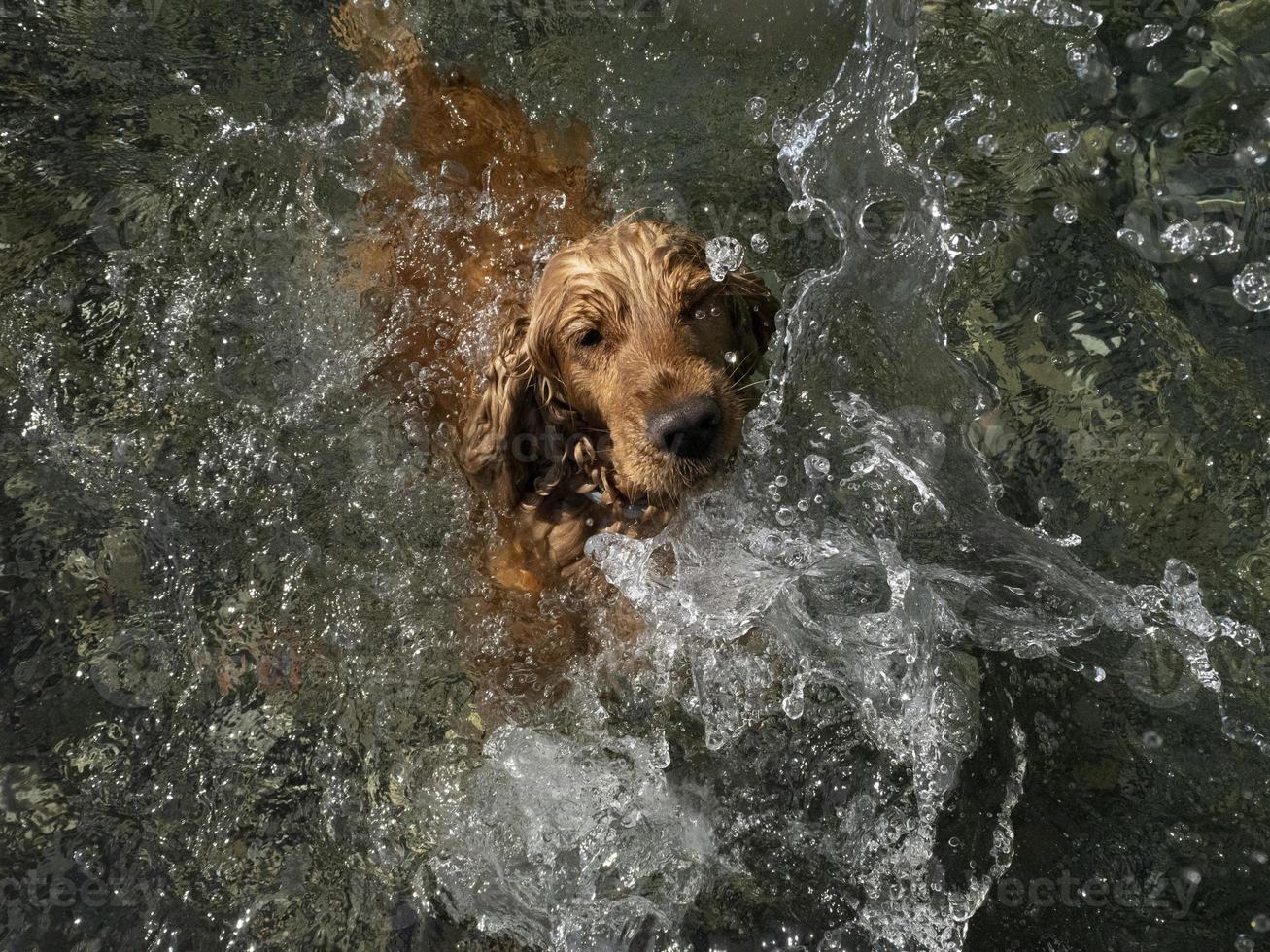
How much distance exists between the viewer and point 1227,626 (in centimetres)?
316

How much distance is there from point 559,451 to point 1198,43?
2.71 metres

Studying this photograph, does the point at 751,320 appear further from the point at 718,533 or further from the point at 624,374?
the point at 718,533

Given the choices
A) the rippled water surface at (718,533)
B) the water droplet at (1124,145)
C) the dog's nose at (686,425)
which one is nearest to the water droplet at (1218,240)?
the rippled water surface at (718,533)

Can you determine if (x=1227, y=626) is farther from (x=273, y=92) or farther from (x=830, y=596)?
(x=273, y=92)

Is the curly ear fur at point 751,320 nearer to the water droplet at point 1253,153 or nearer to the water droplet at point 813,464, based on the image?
the water droplet at point 813,464

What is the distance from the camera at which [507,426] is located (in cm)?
378

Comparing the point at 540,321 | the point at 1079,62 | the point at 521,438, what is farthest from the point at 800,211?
the point at 521,438

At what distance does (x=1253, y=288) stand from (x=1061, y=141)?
91 centimetres

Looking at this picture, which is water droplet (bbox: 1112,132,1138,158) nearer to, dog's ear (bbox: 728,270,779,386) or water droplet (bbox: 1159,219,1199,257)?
water droplet (bbox: 1159,219,1199,257)

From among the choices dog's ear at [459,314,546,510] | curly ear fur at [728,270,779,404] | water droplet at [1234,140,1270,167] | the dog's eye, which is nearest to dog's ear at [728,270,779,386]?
curly ear fur at [728,270,779,404]

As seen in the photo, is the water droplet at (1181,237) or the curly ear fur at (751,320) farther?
the curly ear fur at (751,320)

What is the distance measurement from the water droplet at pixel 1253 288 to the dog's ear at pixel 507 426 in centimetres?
244

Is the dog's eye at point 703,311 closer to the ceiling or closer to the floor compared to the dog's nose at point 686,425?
closer to the ceiling

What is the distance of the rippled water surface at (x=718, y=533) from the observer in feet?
10.2
